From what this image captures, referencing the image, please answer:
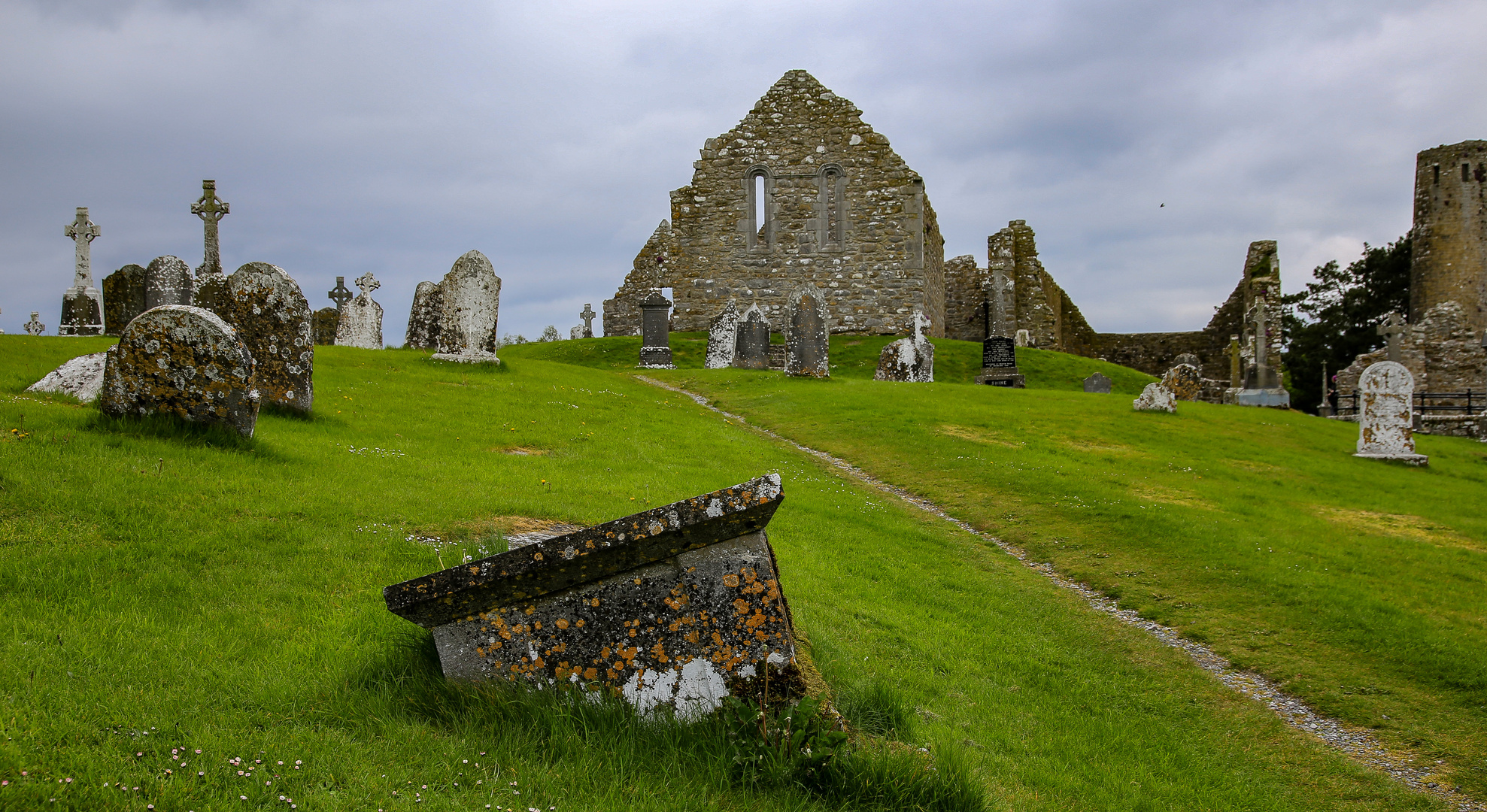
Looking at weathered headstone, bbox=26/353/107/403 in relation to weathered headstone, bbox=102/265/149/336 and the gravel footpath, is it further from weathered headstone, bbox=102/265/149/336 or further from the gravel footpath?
weathered headstone, bbox=102/265/149/336

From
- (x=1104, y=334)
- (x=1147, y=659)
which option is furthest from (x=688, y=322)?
(x=1147, y=659)

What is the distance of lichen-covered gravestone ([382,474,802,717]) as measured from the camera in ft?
11.6

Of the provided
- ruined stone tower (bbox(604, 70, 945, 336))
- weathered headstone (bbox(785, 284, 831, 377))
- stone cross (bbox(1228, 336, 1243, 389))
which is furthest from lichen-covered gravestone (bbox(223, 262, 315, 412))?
stone cross (bbox(1228, 336, 1243, 389))

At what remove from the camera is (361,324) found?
25500 mm

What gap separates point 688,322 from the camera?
35.2 metres

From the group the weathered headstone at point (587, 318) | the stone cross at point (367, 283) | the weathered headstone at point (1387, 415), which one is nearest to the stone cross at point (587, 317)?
the weathered headstone at point (587, 318)

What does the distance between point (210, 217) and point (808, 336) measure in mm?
18109

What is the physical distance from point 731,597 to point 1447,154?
5355 centimetres

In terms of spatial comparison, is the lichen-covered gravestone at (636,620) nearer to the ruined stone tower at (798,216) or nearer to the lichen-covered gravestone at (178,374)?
the lichen-covered gravestone at (178,374)

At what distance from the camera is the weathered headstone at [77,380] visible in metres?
11.2

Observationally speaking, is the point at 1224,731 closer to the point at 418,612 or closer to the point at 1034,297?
the point at 418,612

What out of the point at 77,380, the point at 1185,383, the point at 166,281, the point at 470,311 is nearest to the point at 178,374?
the point at 77,380

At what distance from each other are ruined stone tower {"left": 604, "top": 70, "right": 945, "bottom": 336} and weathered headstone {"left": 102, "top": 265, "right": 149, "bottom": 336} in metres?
17.9

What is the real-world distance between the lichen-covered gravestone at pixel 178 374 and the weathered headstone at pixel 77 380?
396 centimetres
